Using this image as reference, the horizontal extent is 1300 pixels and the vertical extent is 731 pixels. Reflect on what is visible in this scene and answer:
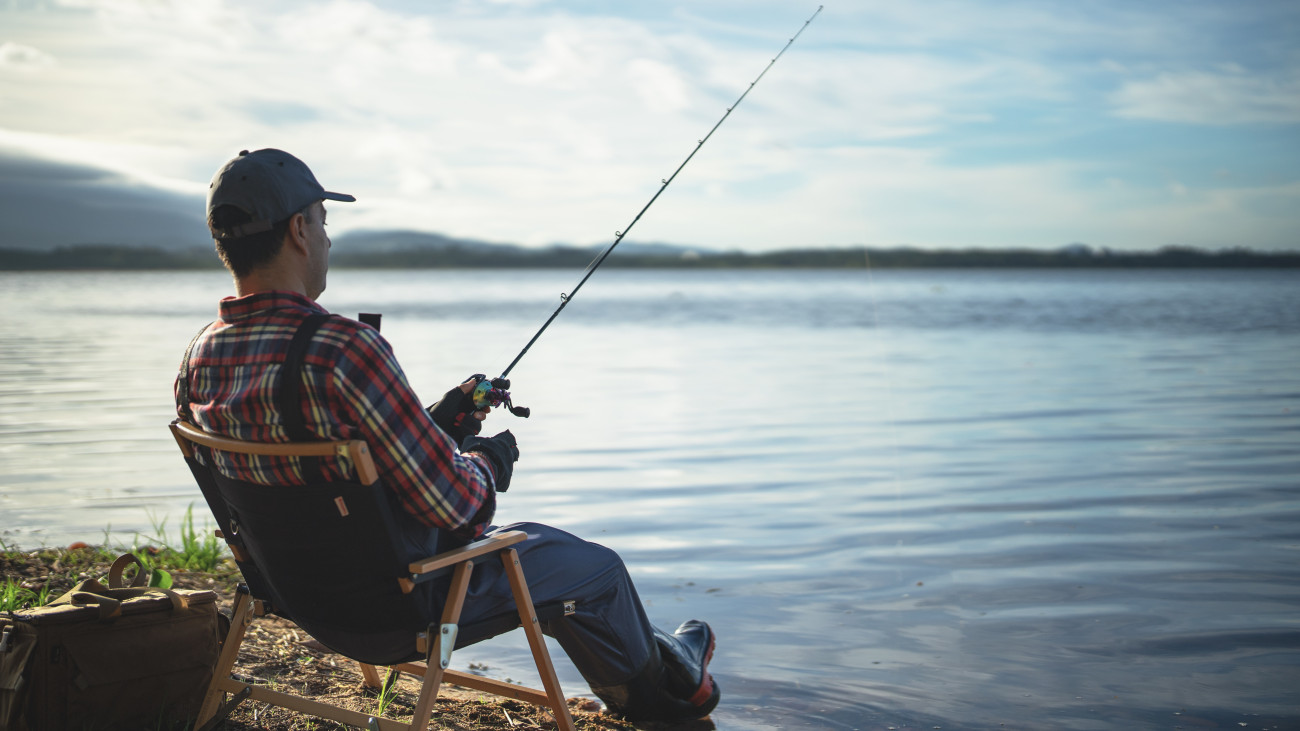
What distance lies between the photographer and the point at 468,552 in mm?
2598

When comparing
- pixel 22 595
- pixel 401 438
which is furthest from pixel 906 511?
pixel 401 438

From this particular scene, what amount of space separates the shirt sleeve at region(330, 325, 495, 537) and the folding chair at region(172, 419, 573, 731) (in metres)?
0.07

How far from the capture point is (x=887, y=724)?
3.71 metres

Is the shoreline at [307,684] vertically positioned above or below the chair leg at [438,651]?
below

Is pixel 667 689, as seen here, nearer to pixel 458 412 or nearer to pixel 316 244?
pixel 458 412

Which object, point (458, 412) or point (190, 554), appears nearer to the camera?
point (458, 412)

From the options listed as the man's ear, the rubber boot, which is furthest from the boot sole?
the man's ear

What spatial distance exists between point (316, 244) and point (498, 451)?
70 cm

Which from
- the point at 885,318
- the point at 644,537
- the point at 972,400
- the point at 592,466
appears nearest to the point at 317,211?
the point at 644,537

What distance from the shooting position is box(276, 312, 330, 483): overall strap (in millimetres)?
2348

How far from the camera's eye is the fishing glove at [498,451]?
9.25ft

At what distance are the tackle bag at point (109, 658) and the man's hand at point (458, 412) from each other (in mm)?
961

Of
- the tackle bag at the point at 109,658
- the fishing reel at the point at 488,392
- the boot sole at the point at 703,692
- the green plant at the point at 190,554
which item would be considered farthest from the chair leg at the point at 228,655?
the green plant at the point at 190,554

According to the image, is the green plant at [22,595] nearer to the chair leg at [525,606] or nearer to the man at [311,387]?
the man at [311,387]
